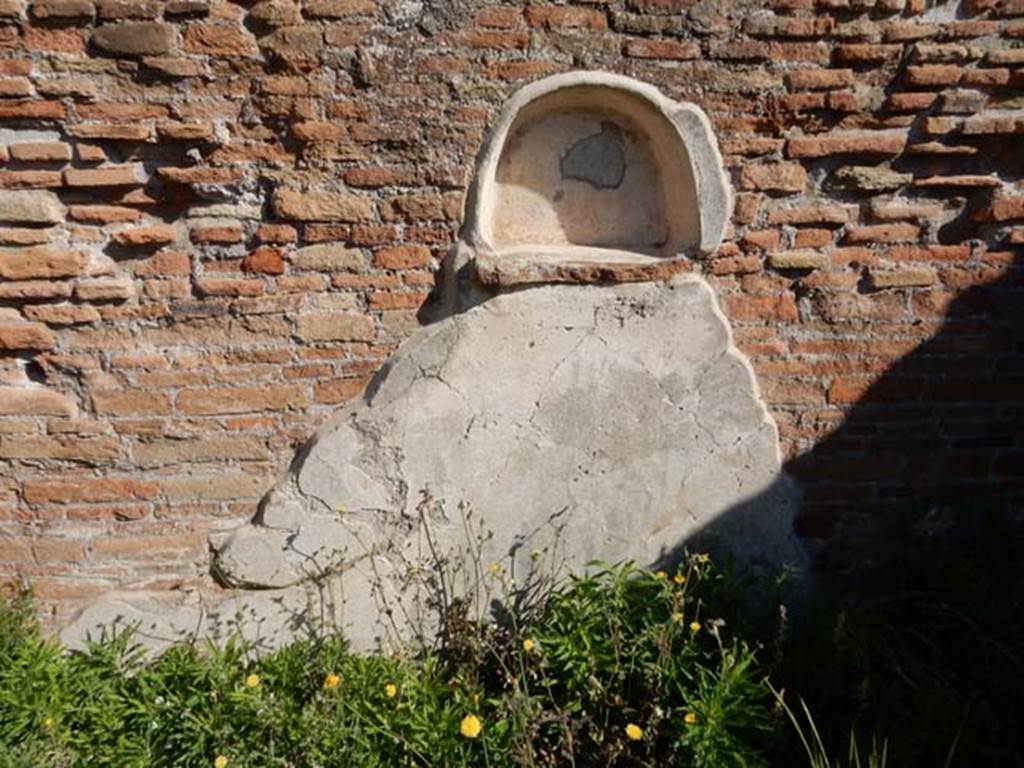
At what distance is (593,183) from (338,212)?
99 centimetres

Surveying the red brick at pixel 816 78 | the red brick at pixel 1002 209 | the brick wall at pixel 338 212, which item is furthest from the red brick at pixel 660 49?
the red brick at pixel 1002 209

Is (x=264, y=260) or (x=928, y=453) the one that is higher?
(x=264, y=260)

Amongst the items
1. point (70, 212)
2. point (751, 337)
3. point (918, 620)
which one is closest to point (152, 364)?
point (70, 212)

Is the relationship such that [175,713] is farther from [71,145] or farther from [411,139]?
[411,139]

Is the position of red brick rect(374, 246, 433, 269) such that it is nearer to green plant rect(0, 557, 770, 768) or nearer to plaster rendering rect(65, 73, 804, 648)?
plaster rendering rect(65, 73, 804, 648)

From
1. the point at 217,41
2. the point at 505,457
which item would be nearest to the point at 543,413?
the point at 505,457

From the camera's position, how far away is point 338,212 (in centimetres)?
299

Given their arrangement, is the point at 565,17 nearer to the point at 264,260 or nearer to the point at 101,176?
the point at 264,260

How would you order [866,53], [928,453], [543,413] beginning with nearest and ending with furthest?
1. [866,53]
2. [543,413]
3. [928,453]

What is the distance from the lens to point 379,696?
293cm

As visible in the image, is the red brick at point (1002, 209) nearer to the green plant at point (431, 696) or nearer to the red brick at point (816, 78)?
the red brick at point (816, 78)

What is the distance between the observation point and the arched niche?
2998 mm

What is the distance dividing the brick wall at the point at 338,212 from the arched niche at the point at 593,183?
0.09 metres

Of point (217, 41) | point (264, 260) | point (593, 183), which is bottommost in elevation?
point (264, 260)
